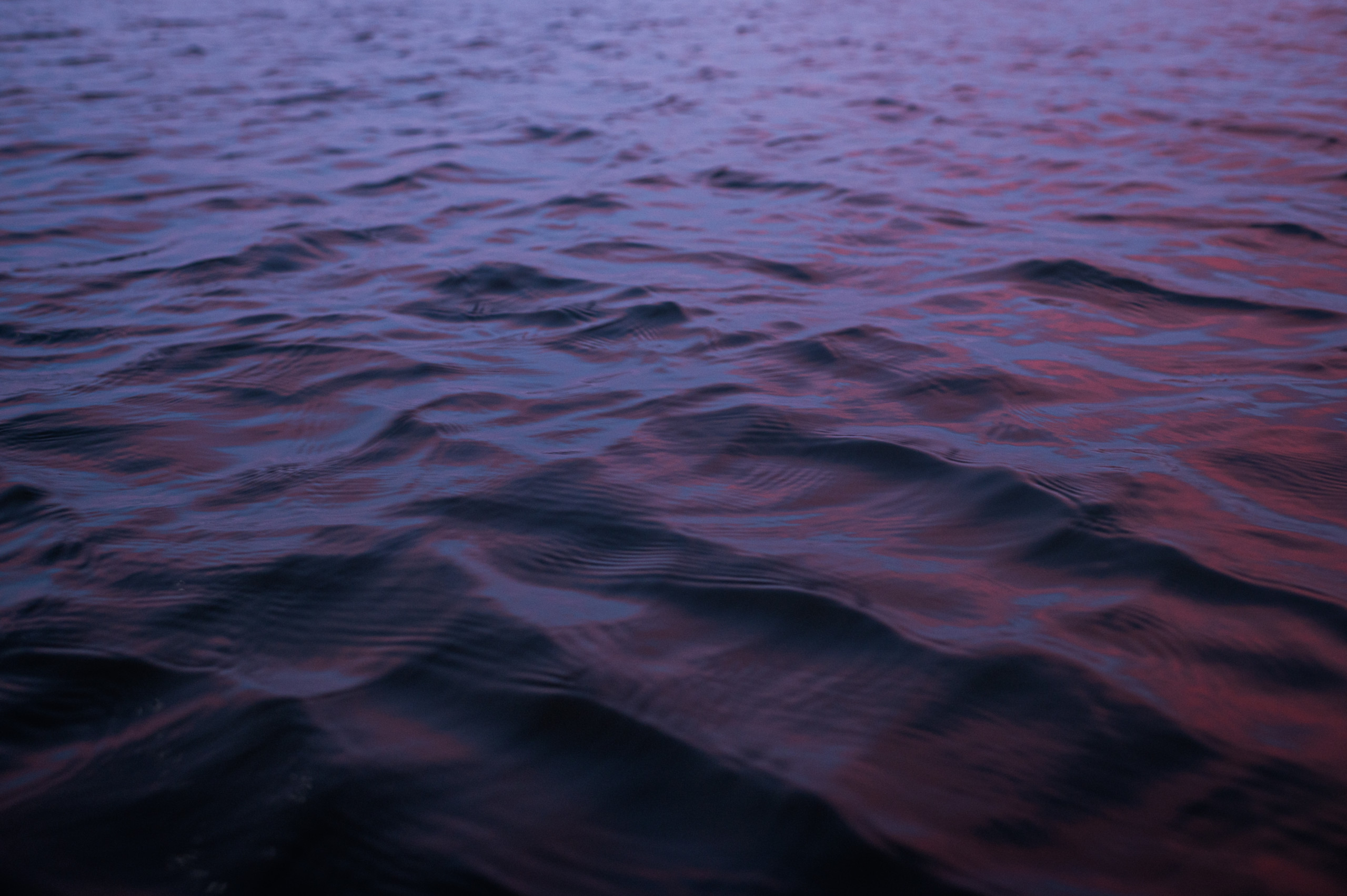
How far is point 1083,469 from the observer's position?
2352 millimetres

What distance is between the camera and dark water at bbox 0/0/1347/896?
1.41m

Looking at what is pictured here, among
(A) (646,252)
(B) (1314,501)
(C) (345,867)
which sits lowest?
(A) (646,252)

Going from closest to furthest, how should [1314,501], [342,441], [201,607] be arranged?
[201,607], [1314,501], [342,441]

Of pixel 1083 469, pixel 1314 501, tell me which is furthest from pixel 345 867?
pixel 1314 501

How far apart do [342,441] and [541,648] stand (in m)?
1.21

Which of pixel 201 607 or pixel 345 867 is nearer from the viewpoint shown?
pixel 345 867

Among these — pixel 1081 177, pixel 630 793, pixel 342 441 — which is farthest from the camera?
pixel 1081 177

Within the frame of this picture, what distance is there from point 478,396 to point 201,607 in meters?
1.19

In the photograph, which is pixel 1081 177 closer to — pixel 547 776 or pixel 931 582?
pixel 931 582

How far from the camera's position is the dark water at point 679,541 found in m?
1.41

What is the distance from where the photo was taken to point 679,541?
6.94ft

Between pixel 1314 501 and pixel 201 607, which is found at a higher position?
pixel 1314 501

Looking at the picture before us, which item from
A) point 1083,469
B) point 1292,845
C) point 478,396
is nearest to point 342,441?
point 478,396

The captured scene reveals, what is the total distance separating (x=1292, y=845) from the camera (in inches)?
53.1
